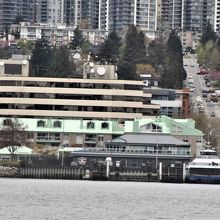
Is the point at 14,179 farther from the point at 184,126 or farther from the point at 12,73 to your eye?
the point at 12,73

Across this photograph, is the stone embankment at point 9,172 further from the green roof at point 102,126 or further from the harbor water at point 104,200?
the green roof at point 102,126

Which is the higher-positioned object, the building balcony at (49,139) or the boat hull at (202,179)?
the building balcony at (49,139)

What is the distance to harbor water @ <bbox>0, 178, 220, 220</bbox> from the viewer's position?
108125mm

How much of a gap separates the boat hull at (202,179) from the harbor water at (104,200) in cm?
365

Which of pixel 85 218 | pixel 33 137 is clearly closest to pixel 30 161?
pixel 33 137

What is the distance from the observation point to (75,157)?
160 metres

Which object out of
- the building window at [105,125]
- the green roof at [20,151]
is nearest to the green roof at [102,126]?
the building window at [105,125]

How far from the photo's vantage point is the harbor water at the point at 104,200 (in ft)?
355

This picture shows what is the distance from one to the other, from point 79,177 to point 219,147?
4361 centimetres

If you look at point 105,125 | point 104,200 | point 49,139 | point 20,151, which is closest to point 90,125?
point 105,125

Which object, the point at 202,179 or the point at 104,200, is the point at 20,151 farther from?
the point at 104,200

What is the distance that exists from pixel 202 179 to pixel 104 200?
34198 millimetres

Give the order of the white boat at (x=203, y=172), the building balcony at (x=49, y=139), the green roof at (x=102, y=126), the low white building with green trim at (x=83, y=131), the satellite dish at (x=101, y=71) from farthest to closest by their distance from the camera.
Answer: the satellite dish at (x=101, y=71) < the building balcony at (x=49, y=139) < the low white building with green trim at (x=83, y=131) < the green roof at (x=102, y=126) < the white boat at (x=203, y=172)

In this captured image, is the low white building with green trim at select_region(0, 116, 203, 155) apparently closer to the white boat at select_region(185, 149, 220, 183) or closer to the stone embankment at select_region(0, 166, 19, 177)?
the white boat at select_region(185, 149, 220, 183)
